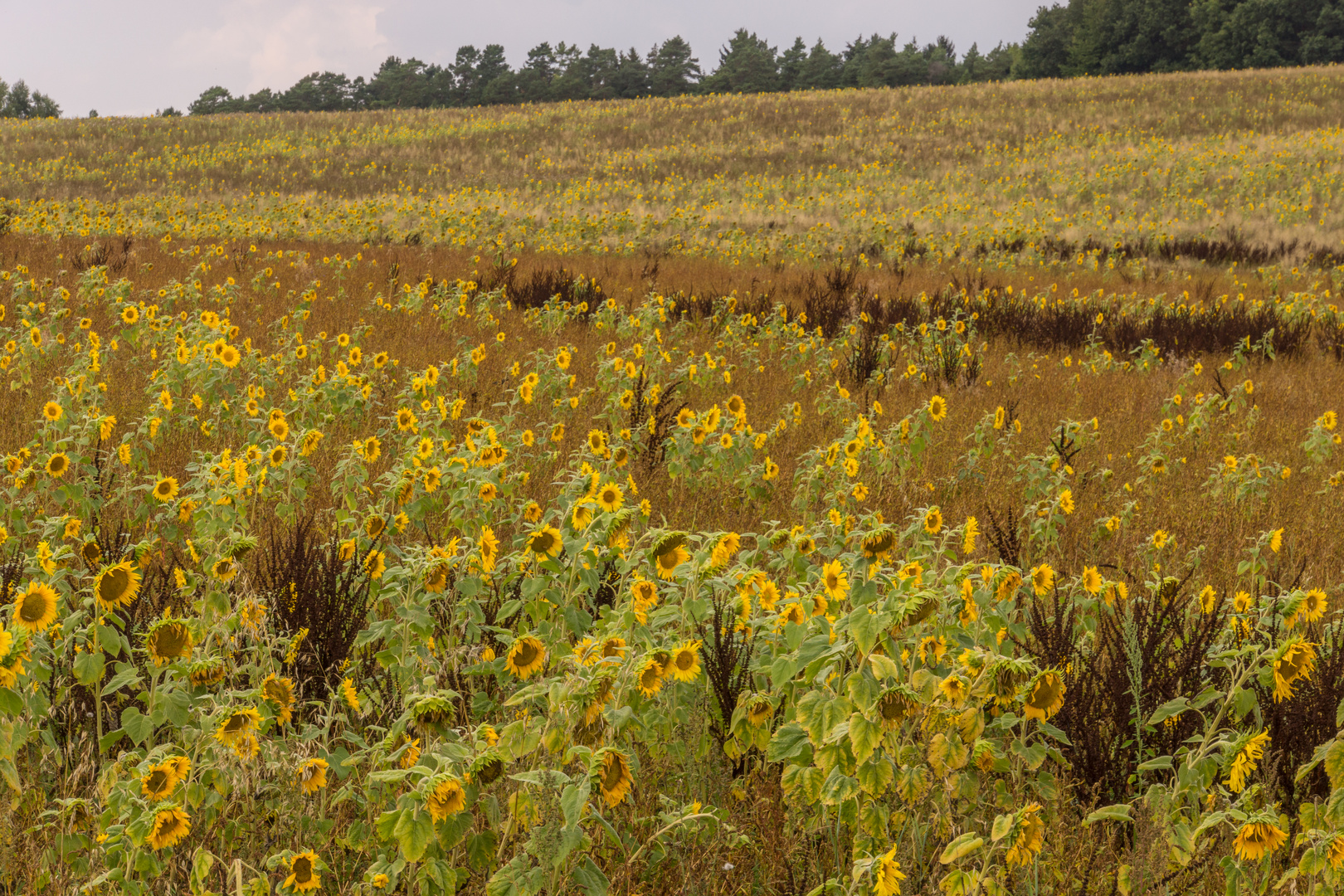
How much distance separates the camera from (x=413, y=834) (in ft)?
4.31

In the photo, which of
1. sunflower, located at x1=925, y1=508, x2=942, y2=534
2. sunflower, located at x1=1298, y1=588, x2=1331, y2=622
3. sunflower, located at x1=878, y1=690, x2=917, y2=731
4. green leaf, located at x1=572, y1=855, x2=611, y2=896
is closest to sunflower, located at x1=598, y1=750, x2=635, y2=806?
green leaf, located at x1=572, y1=855, x2=611, y2=896

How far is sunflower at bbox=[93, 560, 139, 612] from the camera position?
1.60 metres

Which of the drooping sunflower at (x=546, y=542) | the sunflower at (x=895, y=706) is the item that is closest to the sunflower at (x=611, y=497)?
the drooping sunflower at (x=546, y=542)

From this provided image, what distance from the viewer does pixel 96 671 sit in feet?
5.61

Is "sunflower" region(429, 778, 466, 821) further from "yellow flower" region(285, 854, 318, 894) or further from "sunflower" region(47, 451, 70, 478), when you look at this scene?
"sunflower" region(47, 451, 70, 478)

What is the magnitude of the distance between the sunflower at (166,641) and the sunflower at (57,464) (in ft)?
5.61

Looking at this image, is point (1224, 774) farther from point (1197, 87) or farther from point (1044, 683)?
point (1197, 87)

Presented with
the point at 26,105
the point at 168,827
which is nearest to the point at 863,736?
the point at 168,827

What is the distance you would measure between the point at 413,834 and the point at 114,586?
82 cm

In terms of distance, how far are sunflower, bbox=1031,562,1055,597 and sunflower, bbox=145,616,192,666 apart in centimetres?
199

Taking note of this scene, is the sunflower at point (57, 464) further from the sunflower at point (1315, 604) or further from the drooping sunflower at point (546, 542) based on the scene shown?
the sunflower at point (1315, 604)

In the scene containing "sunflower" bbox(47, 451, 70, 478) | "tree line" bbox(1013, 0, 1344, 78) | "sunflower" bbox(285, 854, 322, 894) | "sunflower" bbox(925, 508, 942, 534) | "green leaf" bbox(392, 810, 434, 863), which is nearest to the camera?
"green leaf" bbox(392, 810, 434, 863)

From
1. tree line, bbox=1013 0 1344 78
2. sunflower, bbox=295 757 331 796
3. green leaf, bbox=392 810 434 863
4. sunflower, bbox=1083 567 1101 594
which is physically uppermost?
tree line, bbox=1013 0 1344 78

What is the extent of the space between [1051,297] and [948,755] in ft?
37.2
